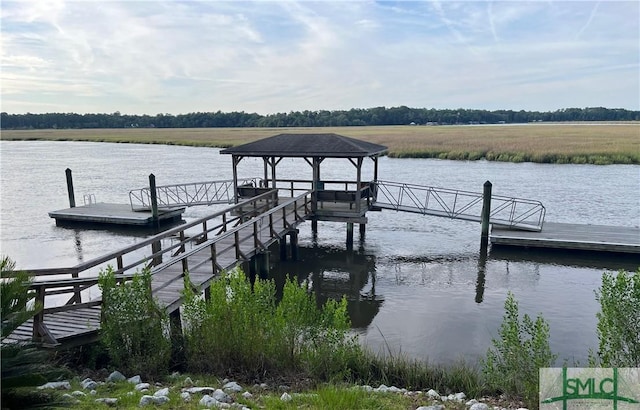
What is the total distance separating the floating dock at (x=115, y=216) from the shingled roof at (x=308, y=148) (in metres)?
5.69

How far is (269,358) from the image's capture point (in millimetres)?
6578

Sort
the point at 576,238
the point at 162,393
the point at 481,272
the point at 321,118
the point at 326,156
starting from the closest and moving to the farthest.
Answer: the point at 162,393 < the point at 481,272 < the point at 326,156 < the point at 576,238 < the point at 321,118

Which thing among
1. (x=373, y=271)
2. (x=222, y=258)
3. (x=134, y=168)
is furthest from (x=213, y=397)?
(x=134, y=168)

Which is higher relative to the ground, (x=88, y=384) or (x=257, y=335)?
(x=257, y=335)

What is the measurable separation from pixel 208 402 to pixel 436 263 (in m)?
11.0

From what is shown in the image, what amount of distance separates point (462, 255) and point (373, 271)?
355cm

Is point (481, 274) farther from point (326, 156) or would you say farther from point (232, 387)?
point (232, 387)

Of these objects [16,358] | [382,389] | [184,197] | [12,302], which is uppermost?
[12,302]

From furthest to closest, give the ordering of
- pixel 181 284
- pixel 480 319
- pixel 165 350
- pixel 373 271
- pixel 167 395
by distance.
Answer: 1. pixel 373 271
2. pixel 480 319
3. pixel 181 284
4. pixel 165 350
5. pixel 167 395

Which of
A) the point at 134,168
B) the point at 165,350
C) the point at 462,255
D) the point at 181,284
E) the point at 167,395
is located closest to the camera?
the point at 167,395

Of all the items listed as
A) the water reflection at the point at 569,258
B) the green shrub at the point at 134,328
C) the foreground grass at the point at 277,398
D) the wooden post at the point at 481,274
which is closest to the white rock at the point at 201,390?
the foreground grass at the point at 277,398

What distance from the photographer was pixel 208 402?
17.2 ft

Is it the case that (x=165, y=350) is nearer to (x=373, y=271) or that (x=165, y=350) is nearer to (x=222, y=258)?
(x=222, y=258)

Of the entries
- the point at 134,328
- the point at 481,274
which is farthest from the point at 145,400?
the point at 481,274
